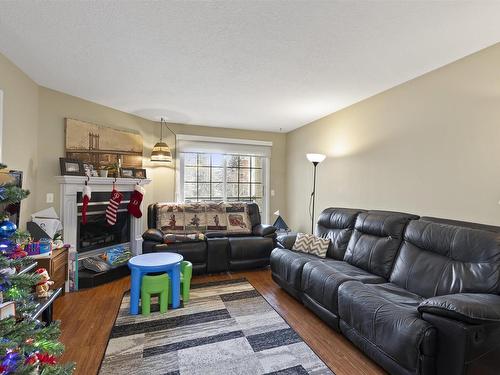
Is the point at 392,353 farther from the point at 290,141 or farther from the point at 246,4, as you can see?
the point at 290,141

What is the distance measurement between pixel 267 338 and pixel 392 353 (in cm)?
97

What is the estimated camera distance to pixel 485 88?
2.24 meters

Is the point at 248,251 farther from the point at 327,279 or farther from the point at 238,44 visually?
the point at 238,44

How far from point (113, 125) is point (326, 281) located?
3677 millimetres

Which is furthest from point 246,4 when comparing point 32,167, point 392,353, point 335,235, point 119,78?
point 32,167

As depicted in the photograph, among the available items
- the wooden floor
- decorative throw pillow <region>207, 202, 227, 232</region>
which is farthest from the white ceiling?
the wooden floor

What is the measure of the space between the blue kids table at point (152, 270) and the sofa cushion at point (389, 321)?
163 centimetres

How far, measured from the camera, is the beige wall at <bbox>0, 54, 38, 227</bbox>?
250 centimetres

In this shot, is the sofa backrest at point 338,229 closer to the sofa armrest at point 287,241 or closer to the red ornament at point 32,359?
the sofa armrest at point 287,241

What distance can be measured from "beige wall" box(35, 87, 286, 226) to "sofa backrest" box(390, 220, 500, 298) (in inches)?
127

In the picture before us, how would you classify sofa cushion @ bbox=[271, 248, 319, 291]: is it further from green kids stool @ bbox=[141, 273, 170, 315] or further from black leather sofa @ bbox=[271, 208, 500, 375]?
green kids stool @ bbox=[141, 273, 170, 315]

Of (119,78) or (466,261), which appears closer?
(466,261)

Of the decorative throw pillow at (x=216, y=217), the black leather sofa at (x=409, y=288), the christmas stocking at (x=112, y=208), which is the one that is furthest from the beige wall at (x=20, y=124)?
the black leather sofa at (x=409, y=288)

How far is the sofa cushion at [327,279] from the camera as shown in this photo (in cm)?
227
